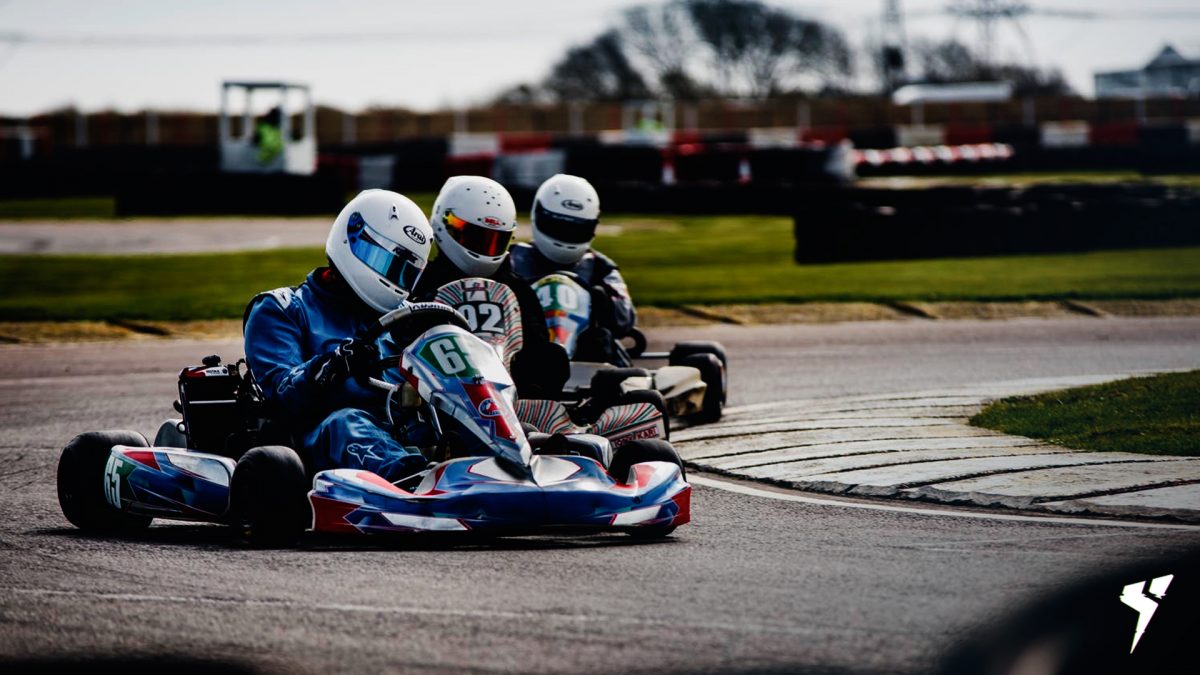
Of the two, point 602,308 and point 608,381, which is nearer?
point 608,381

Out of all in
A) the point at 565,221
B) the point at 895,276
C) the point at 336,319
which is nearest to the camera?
the point at 336,319

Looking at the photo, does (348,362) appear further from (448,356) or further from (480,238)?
(480,238)

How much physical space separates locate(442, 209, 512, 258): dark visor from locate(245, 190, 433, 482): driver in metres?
1.28

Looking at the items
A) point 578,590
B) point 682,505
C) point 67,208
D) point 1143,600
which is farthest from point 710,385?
point 67,208

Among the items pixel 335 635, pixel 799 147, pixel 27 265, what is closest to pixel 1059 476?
pixel 335 635

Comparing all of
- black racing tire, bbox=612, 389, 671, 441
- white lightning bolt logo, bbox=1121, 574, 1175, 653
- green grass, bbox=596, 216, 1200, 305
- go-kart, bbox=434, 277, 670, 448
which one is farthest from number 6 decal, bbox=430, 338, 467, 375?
green grass, bbox=596, 216, 1200, 305

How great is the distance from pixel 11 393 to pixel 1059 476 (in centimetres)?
656

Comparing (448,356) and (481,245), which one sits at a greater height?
(481,245)

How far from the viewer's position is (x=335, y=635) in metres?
4.14

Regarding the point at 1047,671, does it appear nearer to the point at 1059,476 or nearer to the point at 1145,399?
the point at 1059,476

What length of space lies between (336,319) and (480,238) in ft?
4.65

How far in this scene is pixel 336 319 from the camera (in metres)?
6.34

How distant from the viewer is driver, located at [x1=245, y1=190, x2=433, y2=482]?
589 centimetres

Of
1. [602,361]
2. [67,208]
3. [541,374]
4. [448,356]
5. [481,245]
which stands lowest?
[67,208]
